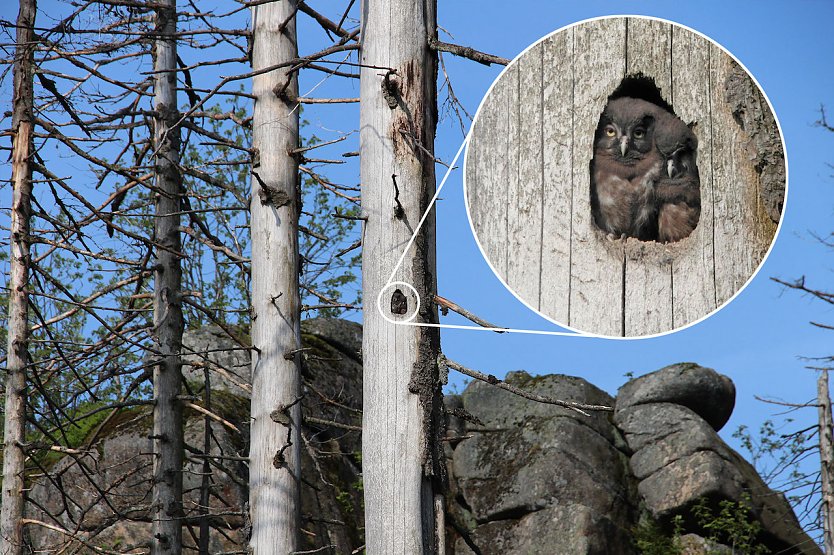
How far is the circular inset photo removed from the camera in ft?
12.8

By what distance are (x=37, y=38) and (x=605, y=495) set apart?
11852mm

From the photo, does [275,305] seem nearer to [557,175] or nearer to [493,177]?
[493,177]

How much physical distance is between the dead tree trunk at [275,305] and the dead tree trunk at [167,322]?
2.22 meters

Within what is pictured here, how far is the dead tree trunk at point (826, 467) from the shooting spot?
1294cm

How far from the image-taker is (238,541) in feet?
37.7

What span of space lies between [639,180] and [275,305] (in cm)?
456

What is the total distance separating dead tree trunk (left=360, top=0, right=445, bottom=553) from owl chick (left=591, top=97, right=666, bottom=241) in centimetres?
144

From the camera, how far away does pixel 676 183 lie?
12.6ft

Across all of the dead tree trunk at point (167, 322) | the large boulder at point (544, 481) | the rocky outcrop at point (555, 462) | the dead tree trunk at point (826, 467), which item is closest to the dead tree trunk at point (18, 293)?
the dead tree trunk at point (167, 322)

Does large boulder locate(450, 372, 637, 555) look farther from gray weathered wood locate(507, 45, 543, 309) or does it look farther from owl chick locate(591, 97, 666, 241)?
owl chick locate(591, 97, 666, 241)

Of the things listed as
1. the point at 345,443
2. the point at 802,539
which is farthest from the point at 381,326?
the point at 802,539

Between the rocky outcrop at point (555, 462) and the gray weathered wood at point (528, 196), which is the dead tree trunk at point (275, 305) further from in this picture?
the rocky outcrop at point (555, 462)

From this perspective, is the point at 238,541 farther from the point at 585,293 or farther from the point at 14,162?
the point at 585,293

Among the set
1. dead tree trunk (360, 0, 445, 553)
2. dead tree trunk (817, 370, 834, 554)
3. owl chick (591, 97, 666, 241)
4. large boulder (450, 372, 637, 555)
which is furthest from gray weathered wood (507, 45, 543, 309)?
large boulder (450, 372, 637, 555)
